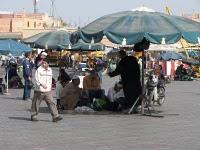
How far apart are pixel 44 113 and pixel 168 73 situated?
2295 cm

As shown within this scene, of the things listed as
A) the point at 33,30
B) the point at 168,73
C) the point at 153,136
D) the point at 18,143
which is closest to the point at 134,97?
the point at 153,136

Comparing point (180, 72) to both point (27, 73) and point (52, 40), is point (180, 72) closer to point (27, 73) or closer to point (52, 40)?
point (52, 40)

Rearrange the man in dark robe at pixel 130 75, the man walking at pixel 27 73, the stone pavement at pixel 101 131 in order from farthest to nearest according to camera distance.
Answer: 1. the man walking at pixel 27 73
2. the man in dark robe at pixel 130 75
3. the stone pavement at pixel 101 131

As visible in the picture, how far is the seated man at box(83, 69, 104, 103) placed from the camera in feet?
55.7

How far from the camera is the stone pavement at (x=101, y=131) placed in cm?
1039

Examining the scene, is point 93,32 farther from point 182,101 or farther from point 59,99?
point 182,101

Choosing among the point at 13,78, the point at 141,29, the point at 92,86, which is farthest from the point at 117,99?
the point at 13,78

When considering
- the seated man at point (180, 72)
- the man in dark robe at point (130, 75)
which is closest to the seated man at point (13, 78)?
the man in dark robe at point (130, 75)

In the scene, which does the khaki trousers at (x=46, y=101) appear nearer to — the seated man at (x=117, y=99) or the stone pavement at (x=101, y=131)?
the stone pavement at (x=101, y=131)

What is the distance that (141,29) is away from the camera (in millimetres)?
15344

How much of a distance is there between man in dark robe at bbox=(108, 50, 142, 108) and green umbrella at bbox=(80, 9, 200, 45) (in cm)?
72

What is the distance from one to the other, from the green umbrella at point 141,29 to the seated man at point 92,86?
1749mm

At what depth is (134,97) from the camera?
52.8 feet

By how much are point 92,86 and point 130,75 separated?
1.89 metres
